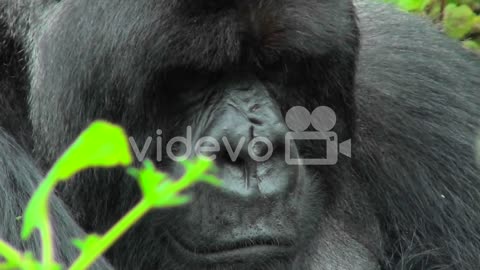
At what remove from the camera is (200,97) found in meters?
2.64

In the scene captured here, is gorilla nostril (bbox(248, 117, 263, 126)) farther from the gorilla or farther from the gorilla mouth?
the gorilla mouth

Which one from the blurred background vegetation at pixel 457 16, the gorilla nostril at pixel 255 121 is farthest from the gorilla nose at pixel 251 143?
the blurred background vegetation at pixel 457 16

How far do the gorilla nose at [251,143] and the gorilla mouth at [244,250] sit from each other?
168 mm

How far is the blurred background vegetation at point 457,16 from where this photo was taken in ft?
13.1

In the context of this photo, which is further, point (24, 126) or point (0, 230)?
point (24, 126)

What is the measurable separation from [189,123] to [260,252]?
510 mm

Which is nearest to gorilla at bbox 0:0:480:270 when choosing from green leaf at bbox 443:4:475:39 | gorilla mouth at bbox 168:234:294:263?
gorilla mouth at bbox 168:234:294:263

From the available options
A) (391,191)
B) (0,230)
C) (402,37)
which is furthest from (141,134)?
(402,37)

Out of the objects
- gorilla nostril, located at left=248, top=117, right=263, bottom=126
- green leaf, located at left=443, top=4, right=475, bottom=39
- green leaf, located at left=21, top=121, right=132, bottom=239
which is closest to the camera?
green leaf, located at left=21, top=121, right=132, bottom=239

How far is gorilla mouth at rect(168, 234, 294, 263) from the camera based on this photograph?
245 centimetres

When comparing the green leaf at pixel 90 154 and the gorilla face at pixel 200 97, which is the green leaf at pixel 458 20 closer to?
the gorilla face at pixel 200 97

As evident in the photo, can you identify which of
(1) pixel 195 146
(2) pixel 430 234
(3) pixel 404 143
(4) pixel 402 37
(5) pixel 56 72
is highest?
(5) pixel 56 72

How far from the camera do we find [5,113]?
2.92 meters

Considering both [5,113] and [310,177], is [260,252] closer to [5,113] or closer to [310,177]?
[310,177]
